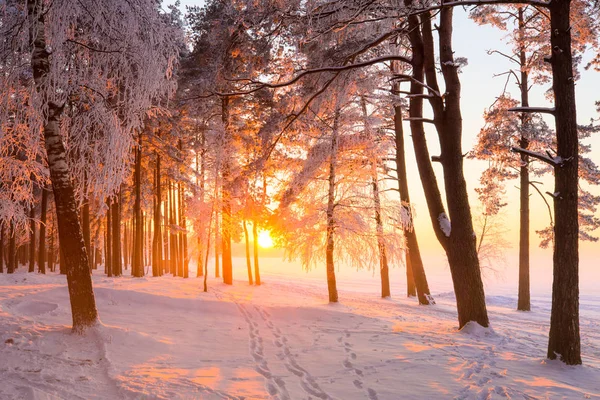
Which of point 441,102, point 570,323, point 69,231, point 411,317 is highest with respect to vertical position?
point 441,102

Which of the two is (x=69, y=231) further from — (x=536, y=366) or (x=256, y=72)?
(x=536, y=366)

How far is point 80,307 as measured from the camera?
6469mm

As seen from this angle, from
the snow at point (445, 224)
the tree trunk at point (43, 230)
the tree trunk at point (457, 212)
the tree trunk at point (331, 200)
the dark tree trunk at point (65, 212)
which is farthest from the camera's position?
the tree trunk at point (43, 230)

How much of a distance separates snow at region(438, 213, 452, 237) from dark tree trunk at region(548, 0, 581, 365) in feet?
7.83

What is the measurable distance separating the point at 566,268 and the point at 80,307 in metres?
8.35

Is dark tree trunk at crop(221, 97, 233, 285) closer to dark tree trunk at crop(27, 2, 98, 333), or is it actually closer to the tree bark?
the tree bark

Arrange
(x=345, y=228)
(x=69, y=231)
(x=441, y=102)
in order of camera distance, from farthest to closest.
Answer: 1. (x=345, y=228)
2. (x=441, y=102)
3. (x=69, y=231)


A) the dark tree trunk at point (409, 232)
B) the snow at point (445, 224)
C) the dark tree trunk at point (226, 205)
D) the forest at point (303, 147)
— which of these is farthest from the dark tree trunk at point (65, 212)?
the dark tree trunk at point (409, 232)

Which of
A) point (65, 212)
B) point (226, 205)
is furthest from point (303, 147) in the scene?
point (65, 212)

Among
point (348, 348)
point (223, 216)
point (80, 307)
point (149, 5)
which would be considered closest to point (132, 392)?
point (80, 307)

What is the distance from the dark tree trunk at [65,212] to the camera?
6195 millimetres

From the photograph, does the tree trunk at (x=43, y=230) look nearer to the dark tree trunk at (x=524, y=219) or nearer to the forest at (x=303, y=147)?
the forest at (x=303, y=147)

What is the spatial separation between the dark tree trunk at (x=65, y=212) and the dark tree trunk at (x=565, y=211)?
8053mm

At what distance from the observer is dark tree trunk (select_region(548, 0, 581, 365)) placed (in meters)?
5.93
